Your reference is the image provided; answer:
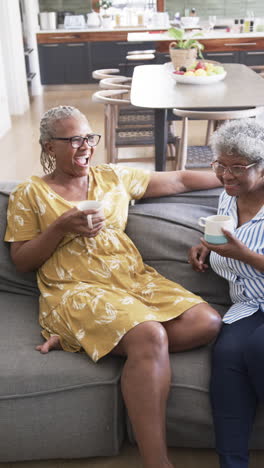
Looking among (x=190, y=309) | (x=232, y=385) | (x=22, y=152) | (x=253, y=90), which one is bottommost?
(x=22, y=152)

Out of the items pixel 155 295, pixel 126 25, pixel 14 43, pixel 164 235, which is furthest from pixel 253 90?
pixel 126 25

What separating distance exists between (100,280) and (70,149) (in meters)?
0.48

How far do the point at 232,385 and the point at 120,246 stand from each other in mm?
640

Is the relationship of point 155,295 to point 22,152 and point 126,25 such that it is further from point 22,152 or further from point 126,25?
point 126,25

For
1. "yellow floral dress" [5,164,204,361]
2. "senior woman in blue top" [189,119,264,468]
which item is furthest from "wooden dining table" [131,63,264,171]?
"senior woman in blue top" [189,119,264,468]

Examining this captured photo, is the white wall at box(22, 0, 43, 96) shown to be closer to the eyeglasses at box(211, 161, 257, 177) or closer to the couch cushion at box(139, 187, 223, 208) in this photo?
the couch cushion at box(139, 187, 223, 208)

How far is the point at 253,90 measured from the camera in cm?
390

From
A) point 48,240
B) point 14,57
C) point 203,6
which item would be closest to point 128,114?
point 14,57

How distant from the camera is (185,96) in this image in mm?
3768

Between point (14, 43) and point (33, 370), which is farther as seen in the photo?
point (14, 43)

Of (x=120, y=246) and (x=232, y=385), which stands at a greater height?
(x=120, y=246)

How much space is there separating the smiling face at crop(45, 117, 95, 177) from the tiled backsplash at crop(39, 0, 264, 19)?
7614 mm

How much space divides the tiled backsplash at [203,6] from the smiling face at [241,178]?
7.78 metres

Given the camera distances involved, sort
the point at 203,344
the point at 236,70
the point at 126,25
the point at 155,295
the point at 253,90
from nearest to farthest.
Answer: the point at 203,344 < the point at 155,295 < the point at 253,90 < the point at 236,70 < the point at 126,25
